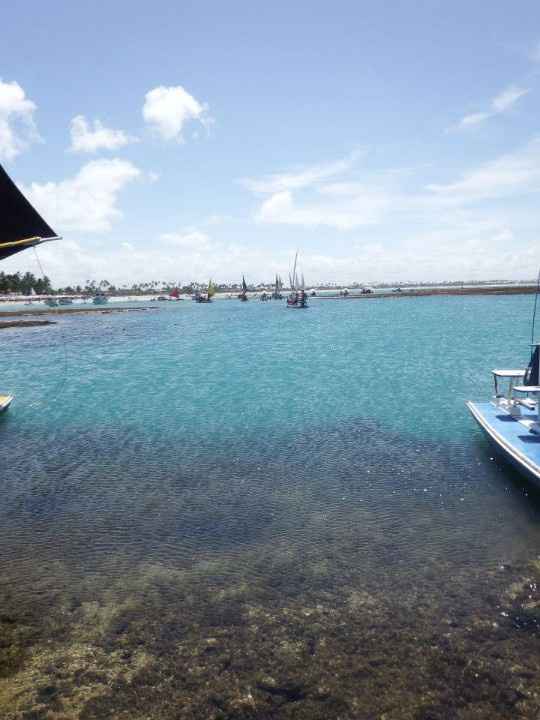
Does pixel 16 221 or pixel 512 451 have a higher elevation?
pixel 16 221

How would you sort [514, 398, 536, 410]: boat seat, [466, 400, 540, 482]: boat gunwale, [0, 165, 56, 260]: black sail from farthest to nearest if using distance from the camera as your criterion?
1. [514, 398, 536, 410]: boat seat
2. [0, 165, 56, 260]: black sail
3. [466, 400, 540, 482]: boat gunwale

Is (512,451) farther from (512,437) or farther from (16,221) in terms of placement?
(16,221)

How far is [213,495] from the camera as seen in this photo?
20953 mm

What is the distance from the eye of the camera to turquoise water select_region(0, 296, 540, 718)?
11008 millimetres

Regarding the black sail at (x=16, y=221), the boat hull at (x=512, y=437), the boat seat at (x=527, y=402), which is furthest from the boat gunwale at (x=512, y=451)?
the black sail at (x=16, y=221)

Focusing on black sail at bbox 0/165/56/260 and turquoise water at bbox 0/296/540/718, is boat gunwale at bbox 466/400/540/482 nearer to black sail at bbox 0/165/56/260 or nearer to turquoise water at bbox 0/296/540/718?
turquoise water at bbox 0/296/540/718

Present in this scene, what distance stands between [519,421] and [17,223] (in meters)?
27.9

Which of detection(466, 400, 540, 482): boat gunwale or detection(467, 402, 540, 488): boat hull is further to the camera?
detection(467, 402, 540, 488): boat hull

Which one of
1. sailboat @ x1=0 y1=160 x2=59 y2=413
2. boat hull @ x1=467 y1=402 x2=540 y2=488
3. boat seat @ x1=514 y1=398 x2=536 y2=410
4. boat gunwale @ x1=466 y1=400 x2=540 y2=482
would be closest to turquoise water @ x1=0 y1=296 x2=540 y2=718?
boat hull @ x1=467 y1=402 x2=540 y2=488

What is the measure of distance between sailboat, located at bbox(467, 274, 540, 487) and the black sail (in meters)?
23.1

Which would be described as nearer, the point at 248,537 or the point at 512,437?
the point at 248,537

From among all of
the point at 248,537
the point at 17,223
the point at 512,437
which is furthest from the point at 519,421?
the point at 17,223

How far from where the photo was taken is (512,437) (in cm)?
2373

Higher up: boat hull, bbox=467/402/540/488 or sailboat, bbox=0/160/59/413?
sailboat, bbox=0/160/59/413
